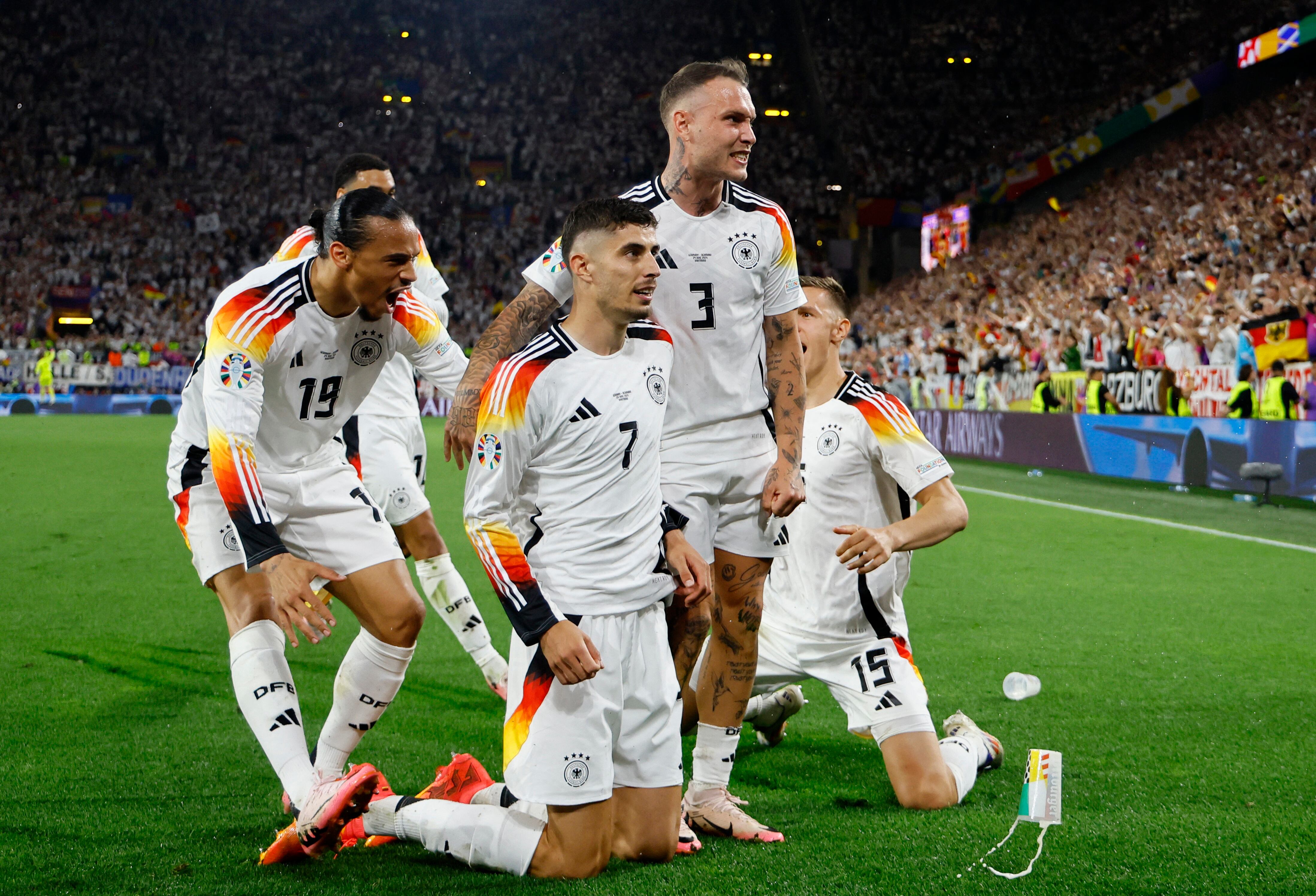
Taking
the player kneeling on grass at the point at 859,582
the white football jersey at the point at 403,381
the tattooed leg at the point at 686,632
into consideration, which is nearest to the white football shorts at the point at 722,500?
the tattooed leg at the point at 686,632

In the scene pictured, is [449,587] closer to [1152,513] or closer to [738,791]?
[738,791]

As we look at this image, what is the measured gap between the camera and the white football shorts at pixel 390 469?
5688 mm

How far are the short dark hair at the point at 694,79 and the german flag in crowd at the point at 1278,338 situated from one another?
14.2 meters

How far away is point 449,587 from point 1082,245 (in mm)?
24220

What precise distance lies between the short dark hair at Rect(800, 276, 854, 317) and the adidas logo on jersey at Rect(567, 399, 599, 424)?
155 centimetres

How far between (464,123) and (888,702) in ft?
142

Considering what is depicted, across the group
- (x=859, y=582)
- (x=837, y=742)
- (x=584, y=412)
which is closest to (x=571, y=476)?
(x=584, y=412)

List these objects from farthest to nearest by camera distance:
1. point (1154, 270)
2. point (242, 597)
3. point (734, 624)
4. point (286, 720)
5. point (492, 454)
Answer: point (1154, 270) → point (734, 624) → point (242, 597) → point (286, 720) → point (492, 454)

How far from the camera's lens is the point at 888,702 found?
412 cm

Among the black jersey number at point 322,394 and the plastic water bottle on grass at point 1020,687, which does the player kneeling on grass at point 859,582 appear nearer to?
the plastic water bottle on grass at point 1020,687

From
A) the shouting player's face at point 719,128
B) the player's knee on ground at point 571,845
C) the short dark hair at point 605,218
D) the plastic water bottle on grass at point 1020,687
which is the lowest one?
the plastic water bottle on grass at point 1020,687

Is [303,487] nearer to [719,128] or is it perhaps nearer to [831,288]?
[719,128]

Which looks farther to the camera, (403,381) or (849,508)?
(403,381)

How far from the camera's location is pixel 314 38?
154ft
